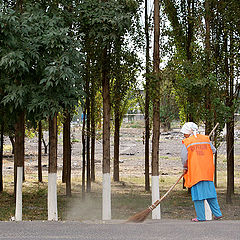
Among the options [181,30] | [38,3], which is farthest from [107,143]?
[181,30]

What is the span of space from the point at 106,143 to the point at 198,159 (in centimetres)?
484

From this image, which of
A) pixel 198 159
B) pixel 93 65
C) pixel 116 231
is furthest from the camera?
pixel 93 65

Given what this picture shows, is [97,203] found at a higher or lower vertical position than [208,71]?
lower

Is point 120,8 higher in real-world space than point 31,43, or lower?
higher

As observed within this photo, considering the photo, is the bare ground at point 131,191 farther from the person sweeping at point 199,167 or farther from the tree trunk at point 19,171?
the person sweeping at point 199,167

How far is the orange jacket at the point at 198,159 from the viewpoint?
745cm

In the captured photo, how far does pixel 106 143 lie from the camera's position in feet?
39.3

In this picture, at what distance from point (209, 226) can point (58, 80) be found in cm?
449

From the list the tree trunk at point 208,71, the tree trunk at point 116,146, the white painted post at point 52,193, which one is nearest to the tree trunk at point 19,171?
the white painted post at point 52,193

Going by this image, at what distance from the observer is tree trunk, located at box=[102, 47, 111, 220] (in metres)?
11.4

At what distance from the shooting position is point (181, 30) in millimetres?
18969

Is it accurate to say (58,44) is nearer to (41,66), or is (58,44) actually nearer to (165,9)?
(41,66)

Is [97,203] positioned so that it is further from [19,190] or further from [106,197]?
[19,190]

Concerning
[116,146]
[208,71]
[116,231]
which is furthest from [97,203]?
[116,231]
